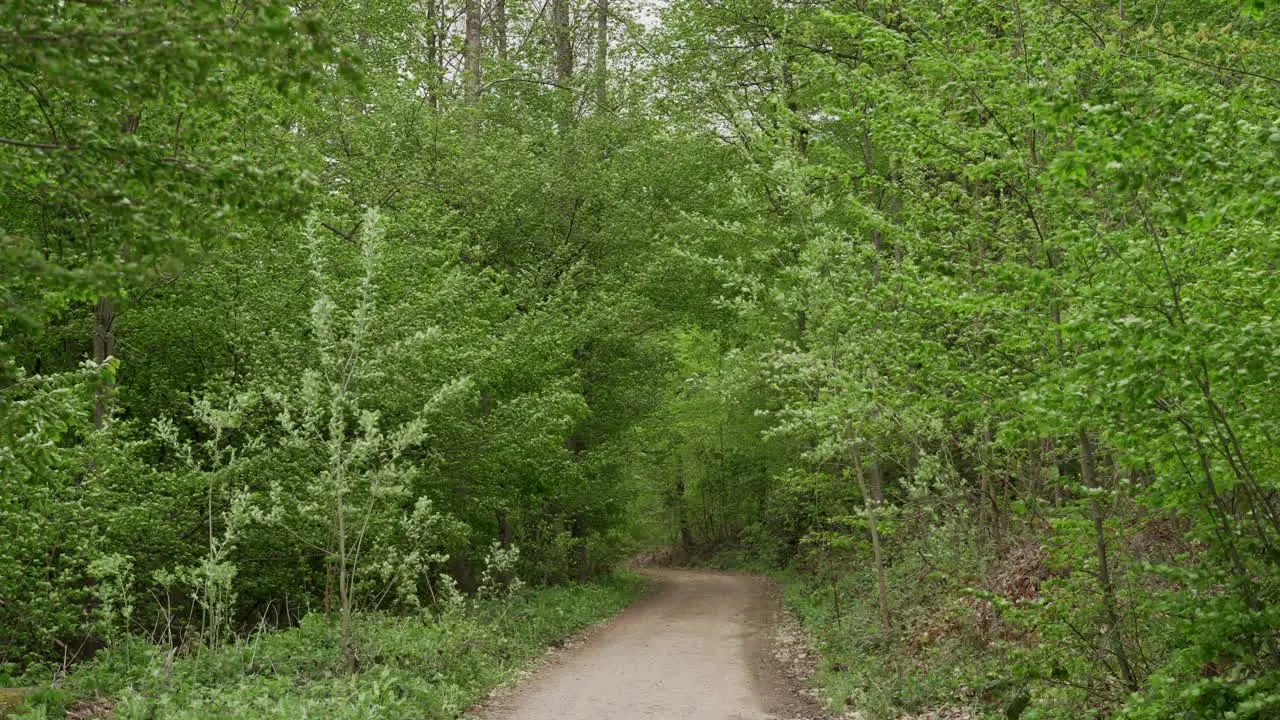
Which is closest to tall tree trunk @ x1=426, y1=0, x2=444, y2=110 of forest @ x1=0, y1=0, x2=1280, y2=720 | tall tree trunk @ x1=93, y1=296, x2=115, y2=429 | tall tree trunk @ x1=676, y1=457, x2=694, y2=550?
forest @ x1=0, y1=0, x2=1280, y2=720

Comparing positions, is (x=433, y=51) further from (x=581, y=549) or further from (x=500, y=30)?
(x=581, y=549)

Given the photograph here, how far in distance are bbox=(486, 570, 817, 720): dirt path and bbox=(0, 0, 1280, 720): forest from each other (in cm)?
70

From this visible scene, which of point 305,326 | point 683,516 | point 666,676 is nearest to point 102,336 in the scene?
point 305,326

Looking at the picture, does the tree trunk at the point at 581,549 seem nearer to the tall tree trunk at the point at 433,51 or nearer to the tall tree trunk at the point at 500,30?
the tall tree trunk at the point at 433,51

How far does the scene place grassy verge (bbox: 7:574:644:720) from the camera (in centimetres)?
724

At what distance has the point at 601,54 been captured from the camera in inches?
872

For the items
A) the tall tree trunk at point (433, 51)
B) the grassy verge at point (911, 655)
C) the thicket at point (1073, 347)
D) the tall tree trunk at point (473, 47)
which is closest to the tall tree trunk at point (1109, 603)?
the thicket at point (1073, 347)

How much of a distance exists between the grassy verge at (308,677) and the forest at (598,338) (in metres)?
0.06

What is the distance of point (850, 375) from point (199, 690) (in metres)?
6.79

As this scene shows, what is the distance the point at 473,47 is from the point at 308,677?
→ 14441 millimetres

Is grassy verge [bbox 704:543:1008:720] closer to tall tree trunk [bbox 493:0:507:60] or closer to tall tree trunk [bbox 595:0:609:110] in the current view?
tall tree trunk [bbox 595:0:609:110]

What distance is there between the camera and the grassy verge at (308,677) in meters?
7.24

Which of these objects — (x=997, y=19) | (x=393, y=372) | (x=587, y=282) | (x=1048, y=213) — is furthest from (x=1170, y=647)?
(x=587, y=282)

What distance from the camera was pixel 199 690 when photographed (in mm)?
7652
